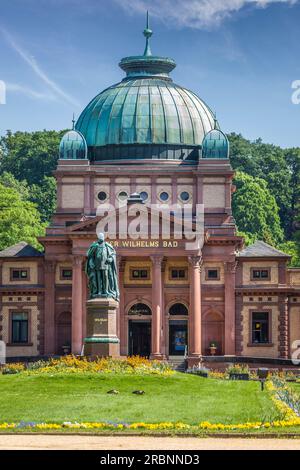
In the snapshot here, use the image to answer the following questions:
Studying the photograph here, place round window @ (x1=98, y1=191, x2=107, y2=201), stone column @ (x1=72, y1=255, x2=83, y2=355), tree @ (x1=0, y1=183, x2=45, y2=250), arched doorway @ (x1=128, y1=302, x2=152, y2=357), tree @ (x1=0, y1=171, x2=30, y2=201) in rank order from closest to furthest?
stone column @ (x1=72, y1=255, x2=83, y2=355), arched doorway @ (x1=128, y1=302, x2=152, y2=357), round window @ (x1=98, y1=191, x2=107, y2=201), tree @ (x1=0, y1=183, x2=45, y2=250), tree @ (x1=0, y1=171, x2=30, y2=201)

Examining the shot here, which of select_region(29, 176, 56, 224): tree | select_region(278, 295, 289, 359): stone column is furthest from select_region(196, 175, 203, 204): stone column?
select_region(29, 176, 56, 224): tree

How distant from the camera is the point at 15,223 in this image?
424ft

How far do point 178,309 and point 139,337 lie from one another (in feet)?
11.3

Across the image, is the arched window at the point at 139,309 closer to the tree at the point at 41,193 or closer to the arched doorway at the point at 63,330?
the arched doorway at the point at 63,330

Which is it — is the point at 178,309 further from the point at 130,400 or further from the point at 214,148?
the point at 130,400

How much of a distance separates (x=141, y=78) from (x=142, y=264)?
1793cm

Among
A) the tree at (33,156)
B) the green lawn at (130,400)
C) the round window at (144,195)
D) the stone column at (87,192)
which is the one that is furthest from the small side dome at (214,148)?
the tree at (33,156)

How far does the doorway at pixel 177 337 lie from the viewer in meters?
105

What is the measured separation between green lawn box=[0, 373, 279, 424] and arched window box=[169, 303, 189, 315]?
31.1m

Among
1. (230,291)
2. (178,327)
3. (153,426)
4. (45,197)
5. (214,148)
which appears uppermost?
(45,197)

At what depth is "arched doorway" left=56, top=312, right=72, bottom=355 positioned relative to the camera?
10625cm

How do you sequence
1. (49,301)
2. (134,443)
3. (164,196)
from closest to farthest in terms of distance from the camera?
(134,443) → (49,301) → (164,196)

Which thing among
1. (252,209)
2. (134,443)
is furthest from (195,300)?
(252,209)

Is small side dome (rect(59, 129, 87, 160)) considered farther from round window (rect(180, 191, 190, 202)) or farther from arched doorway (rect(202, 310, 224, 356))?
arched doorway (rect(202, 310, 224, 356))
